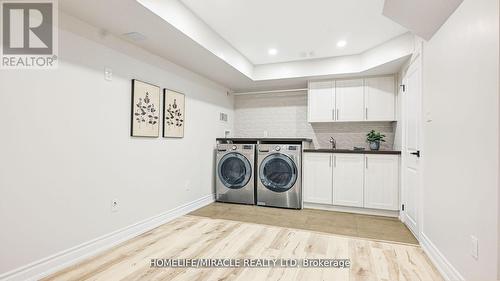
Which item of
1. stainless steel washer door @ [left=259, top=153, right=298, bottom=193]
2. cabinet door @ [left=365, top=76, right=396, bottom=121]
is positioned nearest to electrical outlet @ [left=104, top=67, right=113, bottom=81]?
stainless steel washer door @ [left=259, top=153, right=298, bottom=193]

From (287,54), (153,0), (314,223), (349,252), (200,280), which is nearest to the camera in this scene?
(200,280)

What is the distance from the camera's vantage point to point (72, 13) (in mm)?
1968

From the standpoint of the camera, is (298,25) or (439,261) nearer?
(439,261)

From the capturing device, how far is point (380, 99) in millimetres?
3654

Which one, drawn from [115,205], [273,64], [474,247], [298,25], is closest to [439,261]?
[474,247]

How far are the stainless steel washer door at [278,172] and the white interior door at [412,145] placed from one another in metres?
1.44

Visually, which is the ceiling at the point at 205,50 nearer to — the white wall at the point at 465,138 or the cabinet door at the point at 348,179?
the white wall at the point at 465,138

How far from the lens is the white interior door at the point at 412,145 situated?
250 cm

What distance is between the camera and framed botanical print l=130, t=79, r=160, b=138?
2.57 m

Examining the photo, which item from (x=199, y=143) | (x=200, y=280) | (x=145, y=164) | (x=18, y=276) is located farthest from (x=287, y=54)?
(x=18, y=276)

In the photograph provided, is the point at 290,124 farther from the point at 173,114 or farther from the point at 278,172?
the point at 173,114

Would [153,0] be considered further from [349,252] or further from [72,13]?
[349,252]

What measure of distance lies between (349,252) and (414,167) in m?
1.23

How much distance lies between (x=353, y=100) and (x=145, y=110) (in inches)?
120
